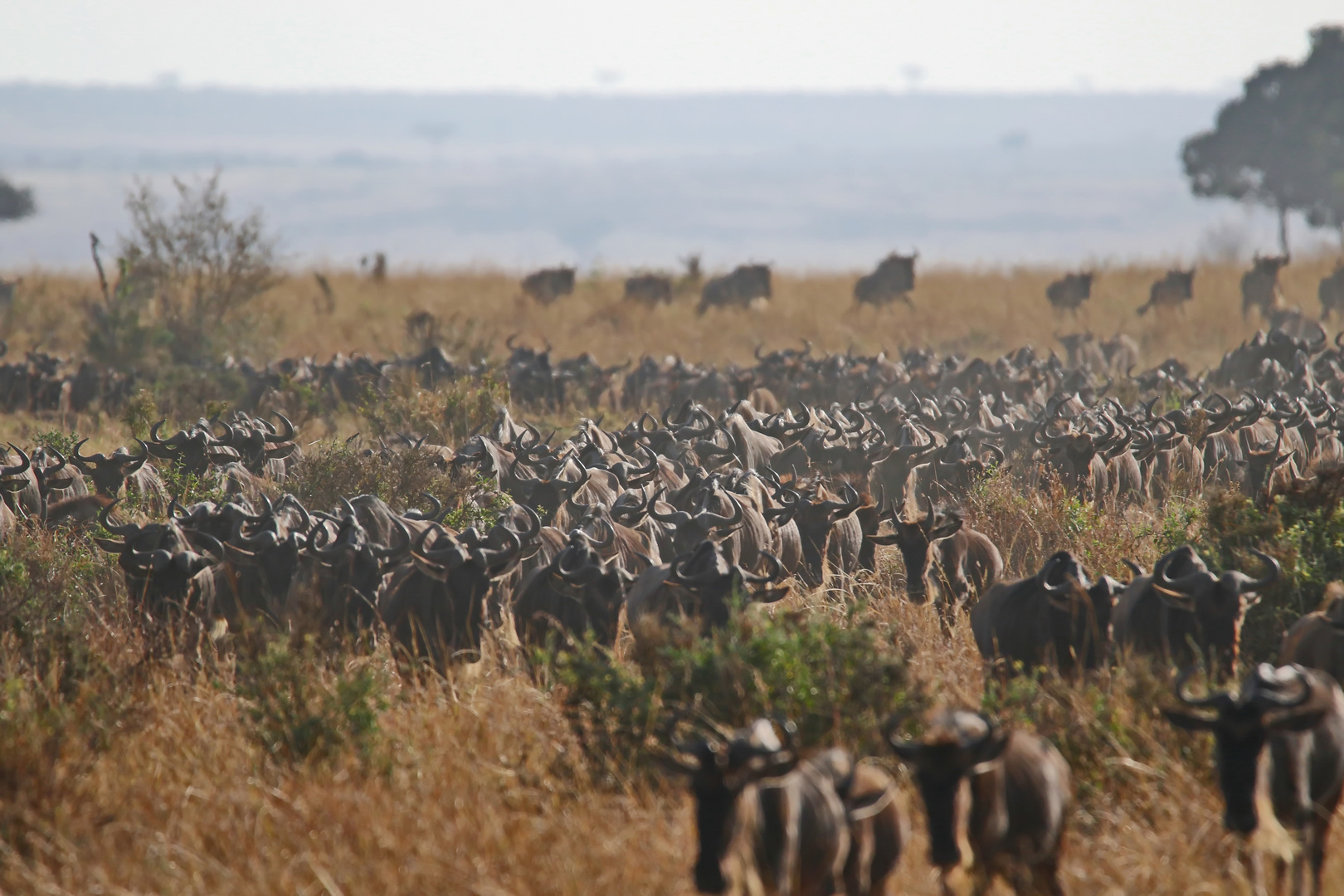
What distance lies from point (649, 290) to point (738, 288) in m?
2.53

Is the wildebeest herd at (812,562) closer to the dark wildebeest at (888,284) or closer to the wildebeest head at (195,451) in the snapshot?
the wildebeest head at (195,451)

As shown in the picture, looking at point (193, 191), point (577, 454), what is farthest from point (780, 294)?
point (577, 454)

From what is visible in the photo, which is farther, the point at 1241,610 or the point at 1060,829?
the point at 1241,610

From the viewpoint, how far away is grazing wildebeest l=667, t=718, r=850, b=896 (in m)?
4.46

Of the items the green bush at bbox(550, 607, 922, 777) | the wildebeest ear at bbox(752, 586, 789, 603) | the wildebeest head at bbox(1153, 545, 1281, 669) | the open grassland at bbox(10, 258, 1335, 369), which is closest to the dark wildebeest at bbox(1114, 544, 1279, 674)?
the wildebeest head at bbox(1153, 545, 1281, 669)

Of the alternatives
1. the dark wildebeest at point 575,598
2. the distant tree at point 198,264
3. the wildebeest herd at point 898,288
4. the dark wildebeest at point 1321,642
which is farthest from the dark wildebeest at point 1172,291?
the dark wildebeest at point 1321,642

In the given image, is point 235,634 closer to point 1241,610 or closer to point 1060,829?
point 1060,829

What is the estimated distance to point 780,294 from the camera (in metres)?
41.4

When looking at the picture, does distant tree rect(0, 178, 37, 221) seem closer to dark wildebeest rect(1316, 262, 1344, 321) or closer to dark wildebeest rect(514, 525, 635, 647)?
dark wildebeest rect(1316, 262, 1344, 321)

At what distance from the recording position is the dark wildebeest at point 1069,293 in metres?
37.2

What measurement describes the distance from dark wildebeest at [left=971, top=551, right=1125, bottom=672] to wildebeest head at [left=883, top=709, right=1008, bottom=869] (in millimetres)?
3158

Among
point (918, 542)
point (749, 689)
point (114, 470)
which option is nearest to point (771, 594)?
point (918, 542)

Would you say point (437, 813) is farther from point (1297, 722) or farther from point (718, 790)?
point (1297, 722)

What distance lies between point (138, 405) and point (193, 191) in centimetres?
1164
